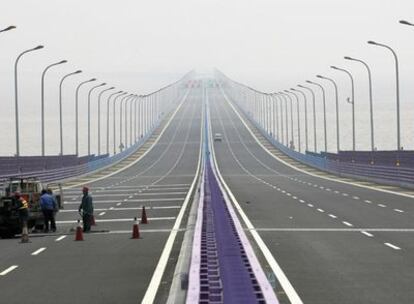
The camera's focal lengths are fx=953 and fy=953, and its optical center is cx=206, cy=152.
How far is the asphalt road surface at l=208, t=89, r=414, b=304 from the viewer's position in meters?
14.2

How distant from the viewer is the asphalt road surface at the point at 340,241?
46.5ft

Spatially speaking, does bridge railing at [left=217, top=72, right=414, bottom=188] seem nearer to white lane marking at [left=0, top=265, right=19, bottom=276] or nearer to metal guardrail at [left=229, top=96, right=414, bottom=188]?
metal guardrail at [left=229, top=96, right=414, bottom=188]

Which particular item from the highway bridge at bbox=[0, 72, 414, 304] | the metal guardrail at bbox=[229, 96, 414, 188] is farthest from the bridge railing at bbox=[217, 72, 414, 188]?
the highway bridge at bbox=[0, 72, 414, 304]

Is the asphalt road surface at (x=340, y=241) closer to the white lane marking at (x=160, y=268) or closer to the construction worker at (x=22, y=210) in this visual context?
the white lane marking at (x=160, y=268)

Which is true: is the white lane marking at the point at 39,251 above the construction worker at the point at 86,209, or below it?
below

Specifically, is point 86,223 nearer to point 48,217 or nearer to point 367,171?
point 48,217

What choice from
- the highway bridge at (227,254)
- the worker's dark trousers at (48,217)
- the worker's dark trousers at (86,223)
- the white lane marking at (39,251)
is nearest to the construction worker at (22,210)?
the highway bridge at (227,254)

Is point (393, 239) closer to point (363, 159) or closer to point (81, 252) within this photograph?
point (81, 252)

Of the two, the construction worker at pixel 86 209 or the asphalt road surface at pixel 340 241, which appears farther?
the construction worker at pixel 86 209

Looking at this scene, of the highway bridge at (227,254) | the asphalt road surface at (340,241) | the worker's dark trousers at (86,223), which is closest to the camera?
the highway bridge at (227,254)

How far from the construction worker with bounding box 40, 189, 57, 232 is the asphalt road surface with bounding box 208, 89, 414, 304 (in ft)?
19.6

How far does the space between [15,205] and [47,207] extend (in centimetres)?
115

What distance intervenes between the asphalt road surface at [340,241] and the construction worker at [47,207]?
236 inches

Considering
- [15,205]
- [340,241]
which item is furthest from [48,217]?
[340,241]
